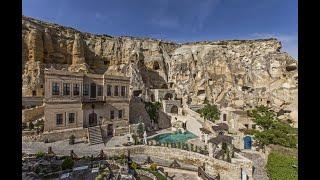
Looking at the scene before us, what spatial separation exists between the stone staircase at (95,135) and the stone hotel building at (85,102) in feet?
3.70

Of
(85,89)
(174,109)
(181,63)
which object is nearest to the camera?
(85,89)

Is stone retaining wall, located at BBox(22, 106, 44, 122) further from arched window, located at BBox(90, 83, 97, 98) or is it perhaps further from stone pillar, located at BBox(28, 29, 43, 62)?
stone pillar, located at BBox(28, 29, 43, 62)

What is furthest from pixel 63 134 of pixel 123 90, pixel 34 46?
pixel 34 46

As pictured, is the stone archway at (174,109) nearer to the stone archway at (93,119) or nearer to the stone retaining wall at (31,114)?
the stone archway at (93,119)

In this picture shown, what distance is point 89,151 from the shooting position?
924 inches

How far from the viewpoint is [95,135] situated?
2794 centimetres

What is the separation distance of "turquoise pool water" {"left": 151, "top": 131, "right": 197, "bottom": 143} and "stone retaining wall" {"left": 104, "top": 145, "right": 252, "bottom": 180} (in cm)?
736

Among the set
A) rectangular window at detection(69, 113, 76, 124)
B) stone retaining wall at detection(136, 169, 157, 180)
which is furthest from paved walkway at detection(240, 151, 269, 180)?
rectangular window at detection(69, 113, 76, 124)

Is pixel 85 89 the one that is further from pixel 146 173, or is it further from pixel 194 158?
pixel 194 158

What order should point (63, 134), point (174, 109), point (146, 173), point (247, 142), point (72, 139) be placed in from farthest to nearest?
point (174, 109) < point (63, 134) < point (247, 142) < point (72, 139) < point (146, 173)

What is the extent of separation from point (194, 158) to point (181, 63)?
4159 cm

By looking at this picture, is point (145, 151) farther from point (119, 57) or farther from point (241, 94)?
point (119, 57)
